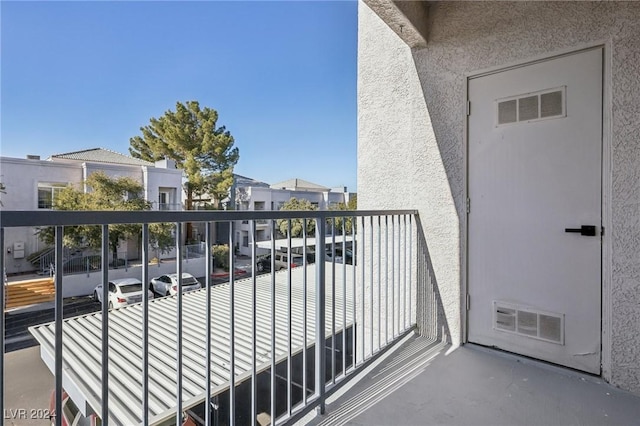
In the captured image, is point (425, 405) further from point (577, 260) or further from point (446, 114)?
point (446, 114)

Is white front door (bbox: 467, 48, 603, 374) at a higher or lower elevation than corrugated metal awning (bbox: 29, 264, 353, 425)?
higher

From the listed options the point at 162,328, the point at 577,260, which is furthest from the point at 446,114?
the point at 162,328

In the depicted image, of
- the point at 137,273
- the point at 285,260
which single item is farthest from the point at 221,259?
the point at 137,273

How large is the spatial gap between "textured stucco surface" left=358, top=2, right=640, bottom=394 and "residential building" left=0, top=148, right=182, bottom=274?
11.9 metres

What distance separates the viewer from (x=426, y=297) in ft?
8.32

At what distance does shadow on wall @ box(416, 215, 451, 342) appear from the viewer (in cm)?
248

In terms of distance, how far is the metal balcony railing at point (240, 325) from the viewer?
93 cm

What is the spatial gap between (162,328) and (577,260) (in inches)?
189

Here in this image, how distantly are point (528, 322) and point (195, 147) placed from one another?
20.3 meters

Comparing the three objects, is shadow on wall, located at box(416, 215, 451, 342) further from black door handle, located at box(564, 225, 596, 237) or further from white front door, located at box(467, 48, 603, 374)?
black door handle, located at box(564, 225, 596, 237)

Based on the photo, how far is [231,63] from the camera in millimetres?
25859

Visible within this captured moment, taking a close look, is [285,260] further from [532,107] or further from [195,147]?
[195,147]

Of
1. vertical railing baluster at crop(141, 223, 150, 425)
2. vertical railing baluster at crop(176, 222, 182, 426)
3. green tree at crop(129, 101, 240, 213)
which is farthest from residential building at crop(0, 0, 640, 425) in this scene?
green tree at crop(129, 101, 240, 213)

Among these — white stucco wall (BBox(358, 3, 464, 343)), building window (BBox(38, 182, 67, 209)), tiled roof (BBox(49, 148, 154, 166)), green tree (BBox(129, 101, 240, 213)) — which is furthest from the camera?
green tree (BBox(129, 101, 240, 213))
